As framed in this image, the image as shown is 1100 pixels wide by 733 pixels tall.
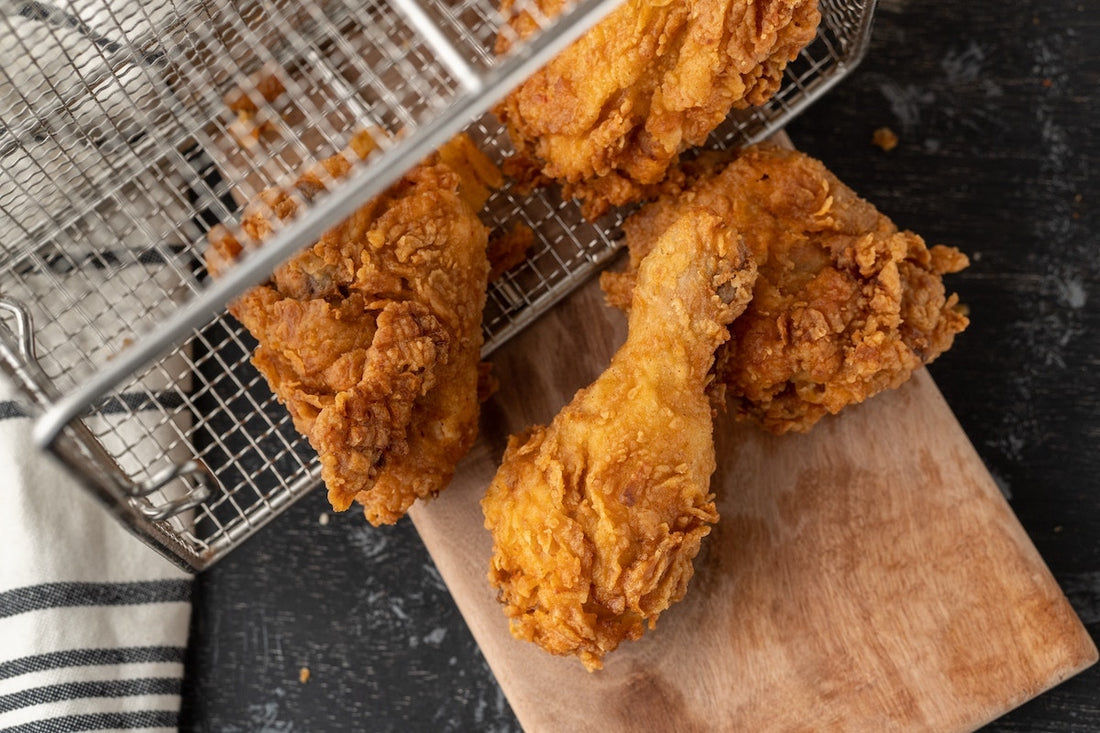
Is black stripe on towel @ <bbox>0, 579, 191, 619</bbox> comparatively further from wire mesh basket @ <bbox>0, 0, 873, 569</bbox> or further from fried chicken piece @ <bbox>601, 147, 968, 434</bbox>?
fried chicken piece @ <bbox>601, 147, 968, 434</bbox>

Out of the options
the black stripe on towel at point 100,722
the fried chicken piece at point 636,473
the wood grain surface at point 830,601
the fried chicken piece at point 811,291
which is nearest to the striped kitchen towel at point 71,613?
the black stripe on towel at point 100,722

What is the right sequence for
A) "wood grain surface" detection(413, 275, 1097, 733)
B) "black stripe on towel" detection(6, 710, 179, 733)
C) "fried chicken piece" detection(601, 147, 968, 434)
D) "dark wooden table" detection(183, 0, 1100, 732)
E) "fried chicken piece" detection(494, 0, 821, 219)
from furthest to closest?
1. "dark wooden table" detection(183, 0, 1100, 732)
2. "black stripe on towel" detection(6, 710, 179, 733)
3. "wood grain surface" detection(413, 275, 1097, 733)
4. "fried chicken piece" detection(601, 147, 968, 434)
5. "fried chicken piece" detection(494, 0, 821, 219)

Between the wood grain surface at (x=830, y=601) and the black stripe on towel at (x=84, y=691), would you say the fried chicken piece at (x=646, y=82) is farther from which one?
the black stripe on towel at (x=84, y=691)

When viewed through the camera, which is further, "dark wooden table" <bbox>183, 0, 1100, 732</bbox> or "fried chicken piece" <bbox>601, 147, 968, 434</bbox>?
"dark wooden table" <bbox>183, 0, 1100, 732</bbox>

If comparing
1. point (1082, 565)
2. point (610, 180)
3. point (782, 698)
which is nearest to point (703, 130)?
point (610, 180)

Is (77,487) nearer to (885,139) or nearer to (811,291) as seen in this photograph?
(811,291)

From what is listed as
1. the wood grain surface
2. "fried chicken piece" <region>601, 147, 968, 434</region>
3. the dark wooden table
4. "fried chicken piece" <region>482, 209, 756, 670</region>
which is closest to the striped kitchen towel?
the dark wooden table

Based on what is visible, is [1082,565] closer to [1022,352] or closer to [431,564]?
[1022,352]

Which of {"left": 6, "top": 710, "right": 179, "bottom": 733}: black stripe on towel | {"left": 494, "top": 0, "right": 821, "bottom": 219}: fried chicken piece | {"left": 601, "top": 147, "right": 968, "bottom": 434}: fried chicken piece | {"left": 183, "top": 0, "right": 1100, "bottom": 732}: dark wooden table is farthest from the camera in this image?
{"left": 183, "top": 0, "right": 1100, "bottom": 732}: dark wooden table
